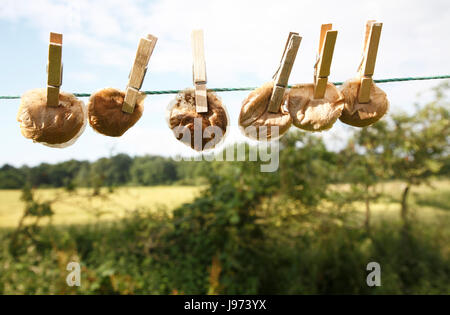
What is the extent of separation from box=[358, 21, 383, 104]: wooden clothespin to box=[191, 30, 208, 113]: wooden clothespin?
0.57 m

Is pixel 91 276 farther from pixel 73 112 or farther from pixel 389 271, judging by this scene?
pixel 389 271

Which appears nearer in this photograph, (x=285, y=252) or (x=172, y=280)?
(x=172, y=280)

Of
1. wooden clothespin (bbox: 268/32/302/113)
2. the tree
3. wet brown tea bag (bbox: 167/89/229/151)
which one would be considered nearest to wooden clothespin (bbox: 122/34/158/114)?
wet brown tea bag (bbox: 167/89/229/151)

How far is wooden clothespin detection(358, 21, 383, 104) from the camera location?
1175mm

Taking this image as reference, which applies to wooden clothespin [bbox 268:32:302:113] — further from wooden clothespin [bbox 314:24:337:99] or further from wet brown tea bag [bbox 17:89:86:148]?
wet brown tea bag [bbox 17:89:86:148]

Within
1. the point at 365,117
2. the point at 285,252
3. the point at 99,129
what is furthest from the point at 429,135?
the point at 99,129

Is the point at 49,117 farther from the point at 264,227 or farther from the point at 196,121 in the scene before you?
the point at 264,227

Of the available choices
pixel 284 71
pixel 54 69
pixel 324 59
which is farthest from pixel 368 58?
pixel 54 69

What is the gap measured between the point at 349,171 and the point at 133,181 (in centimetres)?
233

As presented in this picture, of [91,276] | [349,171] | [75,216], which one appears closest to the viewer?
[91,276]

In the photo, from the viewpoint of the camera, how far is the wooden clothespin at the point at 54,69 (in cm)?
109

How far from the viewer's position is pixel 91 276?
2986 millimetres

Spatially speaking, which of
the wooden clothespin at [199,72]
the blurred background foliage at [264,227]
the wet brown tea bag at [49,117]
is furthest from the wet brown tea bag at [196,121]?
the blurred background foliage at [264,227]
